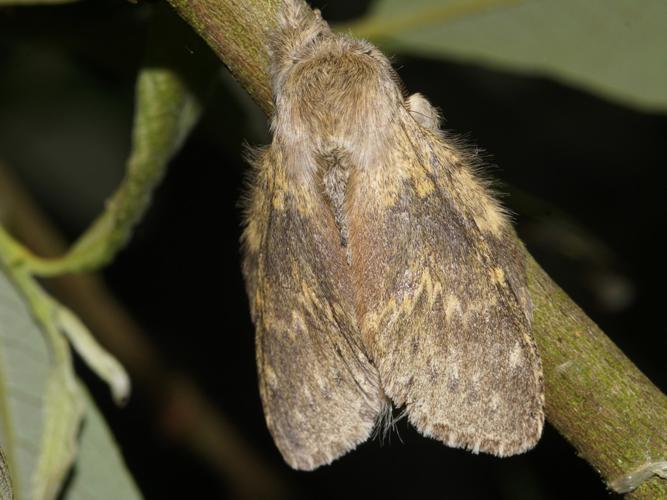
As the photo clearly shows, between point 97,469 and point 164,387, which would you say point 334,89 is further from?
point 164,387

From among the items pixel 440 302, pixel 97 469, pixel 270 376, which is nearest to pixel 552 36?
pixel 440 302

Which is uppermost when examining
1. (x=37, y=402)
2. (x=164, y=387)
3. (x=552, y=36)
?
(x=37, y=402)

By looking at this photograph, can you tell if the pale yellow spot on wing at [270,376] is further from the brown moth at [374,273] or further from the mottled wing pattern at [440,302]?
the mottled wing pattern at [440,302]

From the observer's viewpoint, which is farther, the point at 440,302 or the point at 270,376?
the point at 270,376

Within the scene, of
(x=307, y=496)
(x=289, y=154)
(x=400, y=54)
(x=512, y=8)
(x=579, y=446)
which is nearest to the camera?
(x=579, y=446)

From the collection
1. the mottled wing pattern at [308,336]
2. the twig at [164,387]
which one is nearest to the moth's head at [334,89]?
the mottled wing pattern at [308,336]

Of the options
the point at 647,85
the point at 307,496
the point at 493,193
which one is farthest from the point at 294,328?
the point at 307,496

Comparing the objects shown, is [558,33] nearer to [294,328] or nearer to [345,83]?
[345,83]
